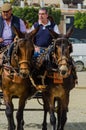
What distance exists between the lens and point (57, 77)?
804 centimetres

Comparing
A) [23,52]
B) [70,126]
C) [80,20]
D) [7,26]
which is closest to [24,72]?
[23,52]

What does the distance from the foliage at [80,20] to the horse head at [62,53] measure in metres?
56.8

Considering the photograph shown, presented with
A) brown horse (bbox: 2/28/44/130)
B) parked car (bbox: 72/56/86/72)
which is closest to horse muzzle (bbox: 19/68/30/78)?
brown horse (bbox: 2/28/44/130)

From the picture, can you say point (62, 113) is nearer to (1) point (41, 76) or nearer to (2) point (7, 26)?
(1) point (41, 76)

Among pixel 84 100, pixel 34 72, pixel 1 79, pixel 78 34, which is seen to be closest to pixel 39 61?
pixel 34 72

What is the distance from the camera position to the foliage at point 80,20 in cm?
6494

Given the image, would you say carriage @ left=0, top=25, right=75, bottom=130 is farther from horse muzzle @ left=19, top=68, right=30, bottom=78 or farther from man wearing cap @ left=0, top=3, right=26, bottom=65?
man wearing cap @ left=0, top=3, right=26, bottom=65

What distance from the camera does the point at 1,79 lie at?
8438mm

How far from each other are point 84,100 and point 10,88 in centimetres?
669

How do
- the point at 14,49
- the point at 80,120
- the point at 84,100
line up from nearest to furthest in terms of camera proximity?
the point at 14,49 → the point at 80,120 → the point at 84,100

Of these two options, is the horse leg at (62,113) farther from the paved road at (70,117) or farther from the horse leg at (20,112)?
the paved road at (70,117)

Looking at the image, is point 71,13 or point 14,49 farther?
point 71,13

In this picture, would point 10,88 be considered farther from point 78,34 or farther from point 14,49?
point 78,34

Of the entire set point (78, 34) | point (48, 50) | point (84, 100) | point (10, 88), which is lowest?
point (78, 34)
